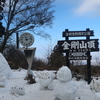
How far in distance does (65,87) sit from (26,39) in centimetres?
405

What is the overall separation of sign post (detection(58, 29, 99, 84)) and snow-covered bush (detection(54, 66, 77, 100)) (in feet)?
8.88

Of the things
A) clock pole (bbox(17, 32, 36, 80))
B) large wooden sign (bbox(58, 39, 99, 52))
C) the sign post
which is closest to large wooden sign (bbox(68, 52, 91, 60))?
the sign post

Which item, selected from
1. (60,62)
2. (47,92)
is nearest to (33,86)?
(47,92)

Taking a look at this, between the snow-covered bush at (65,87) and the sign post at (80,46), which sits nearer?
the snow-covered bush at (65,87)

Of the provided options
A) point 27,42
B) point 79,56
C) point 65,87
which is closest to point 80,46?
point 79,56

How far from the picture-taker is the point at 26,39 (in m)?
7.38

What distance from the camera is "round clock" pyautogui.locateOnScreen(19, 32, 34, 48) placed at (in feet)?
24.1

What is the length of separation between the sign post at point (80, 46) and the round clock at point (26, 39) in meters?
1.53

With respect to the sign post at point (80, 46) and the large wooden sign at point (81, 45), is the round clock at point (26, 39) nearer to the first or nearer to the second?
the sign post at point (80, 46)

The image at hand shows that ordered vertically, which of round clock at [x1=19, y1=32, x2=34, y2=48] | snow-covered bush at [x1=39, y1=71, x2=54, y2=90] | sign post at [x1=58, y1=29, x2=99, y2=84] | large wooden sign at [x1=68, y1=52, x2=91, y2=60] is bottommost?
snow-covered bush at [x1=39, y1=71, x2=54, y2=90]

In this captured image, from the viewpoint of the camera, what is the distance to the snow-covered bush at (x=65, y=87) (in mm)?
3896

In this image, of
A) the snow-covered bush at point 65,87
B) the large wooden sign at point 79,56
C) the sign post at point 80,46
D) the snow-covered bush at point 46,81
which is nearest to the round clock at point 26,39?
the sign post at point 80,46

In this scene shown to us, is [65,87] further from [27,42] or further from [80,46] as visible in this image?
[27,42]

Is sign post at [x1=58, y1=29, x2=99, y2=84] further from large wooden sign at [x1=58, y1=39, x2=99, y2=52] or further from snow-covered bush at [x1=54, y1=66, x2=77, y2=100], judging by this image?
snow-covered bush at [x1=54, y1=66, x2=77, y2=100]
